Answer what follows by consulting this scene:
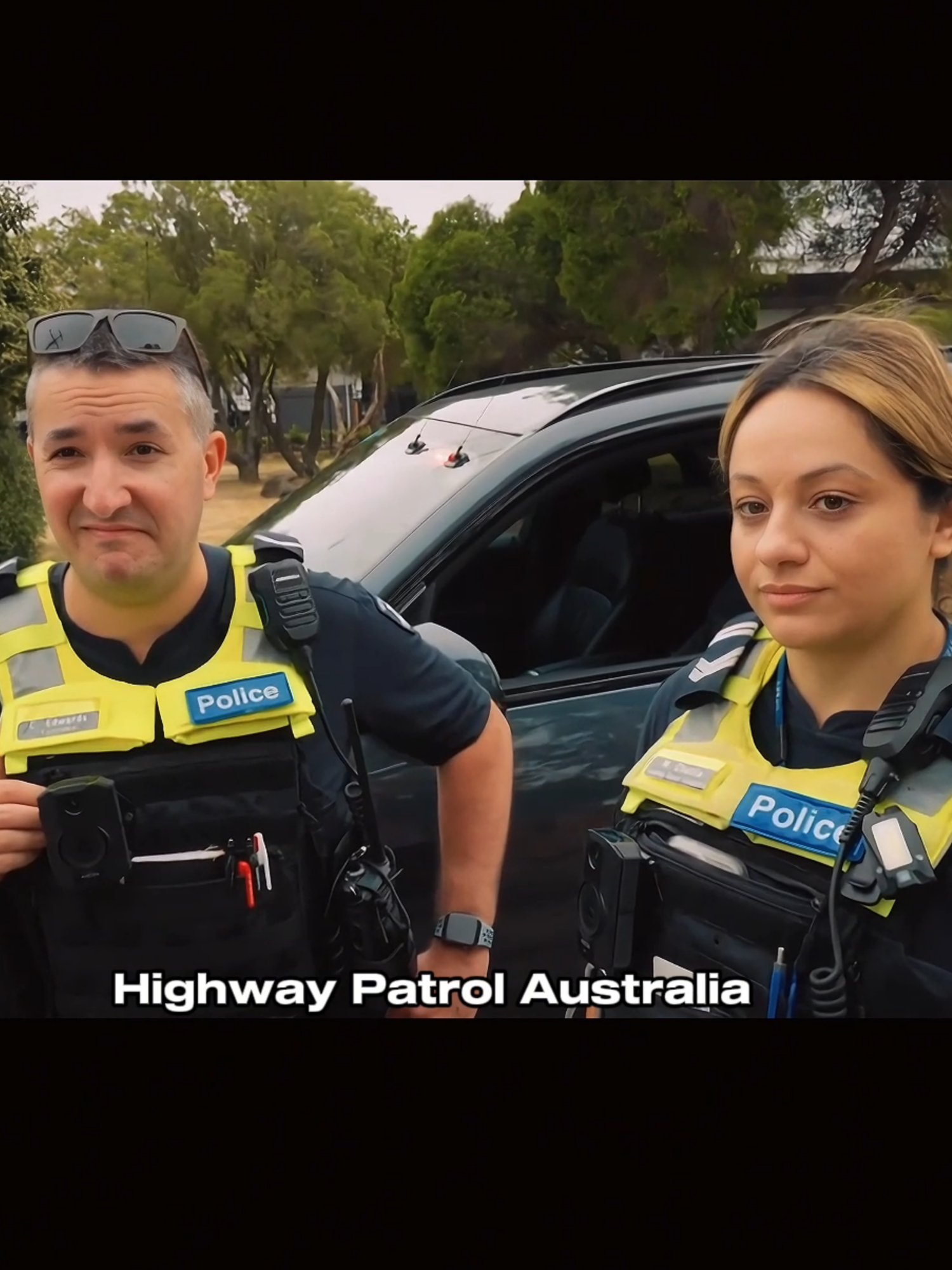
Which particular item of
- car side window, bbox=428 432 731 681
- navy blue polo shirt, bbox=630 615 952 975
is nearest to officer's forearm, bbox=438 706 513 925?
car side window, bbox=428 432 731 681

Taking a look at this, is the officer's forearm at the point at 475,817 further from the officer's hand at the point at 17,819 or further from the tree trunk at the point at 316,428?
the officer's hand at the point at 17,819

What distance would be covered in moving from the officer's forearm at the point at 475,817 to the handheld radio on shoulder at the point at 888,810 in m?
0.56

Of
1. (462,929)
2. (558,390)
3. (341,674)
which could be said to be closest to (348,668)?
(341,674)

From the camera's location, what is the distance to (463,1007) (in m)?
2.05

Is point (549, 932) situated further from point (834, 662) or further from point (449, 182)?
point (449, 182)

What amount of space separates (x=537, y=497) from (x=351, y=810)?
628 millimetres

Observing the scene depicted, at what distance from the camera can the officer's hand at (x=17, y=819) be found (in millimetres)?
1811

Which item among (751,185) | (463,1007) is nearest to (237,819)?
(463,1007)

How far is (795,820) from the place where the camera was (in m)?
1.70

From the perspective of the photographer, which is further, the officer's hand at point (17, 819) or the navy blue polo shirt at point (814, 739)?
the officer's hand at point (17, 819)

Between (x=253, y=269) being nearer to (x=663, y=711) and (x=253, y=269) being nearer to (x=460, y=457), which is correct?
(x=460, y=457)

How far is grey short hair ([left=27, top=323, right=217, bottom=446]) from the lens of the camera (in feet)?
5.71

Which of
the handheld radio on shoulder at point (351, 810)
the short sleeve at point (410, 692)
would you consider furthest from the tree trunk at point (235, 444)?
the short sleeve at point (410, 692)

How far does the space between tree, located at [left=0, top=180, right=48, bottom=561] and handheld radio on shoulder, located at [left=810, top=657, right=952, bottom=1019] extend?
1.34m
